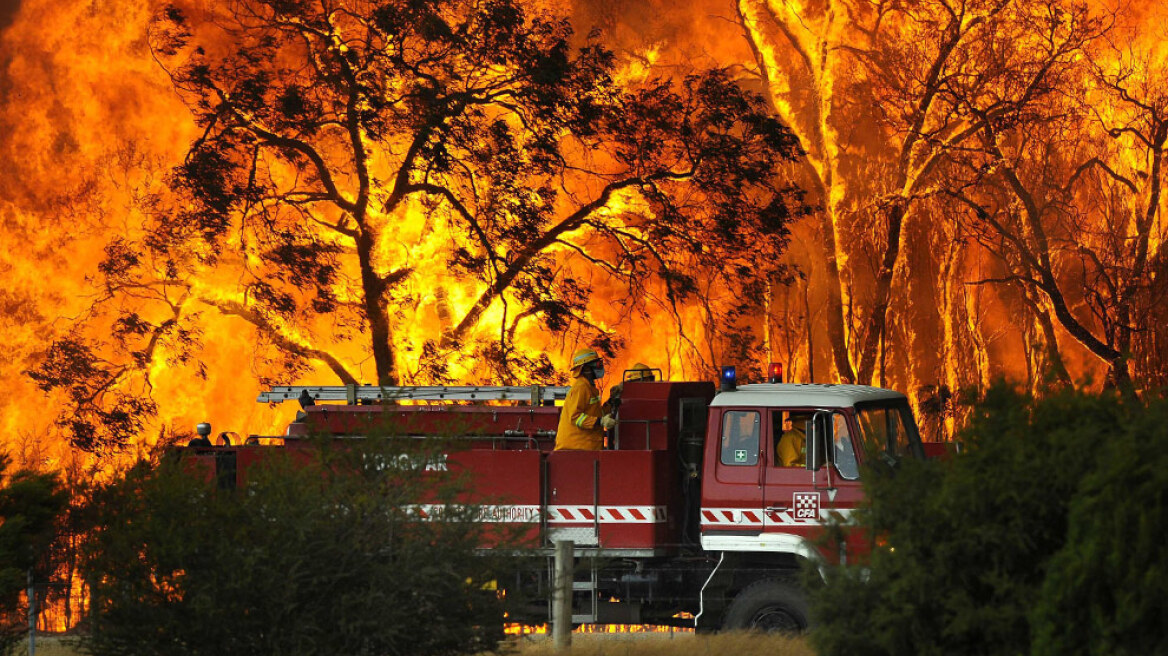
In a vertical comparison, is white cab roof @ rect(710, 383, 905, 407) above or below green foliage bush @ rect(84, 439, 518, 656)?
above

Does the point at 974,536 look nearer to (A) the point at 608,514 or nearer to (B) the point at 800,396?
(B) the point at 800,396

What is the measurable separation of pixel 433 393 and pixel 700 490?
2.84 meters

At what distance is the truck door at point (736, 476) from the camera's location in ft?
37.1

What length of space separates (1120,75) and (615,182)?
8727 mm

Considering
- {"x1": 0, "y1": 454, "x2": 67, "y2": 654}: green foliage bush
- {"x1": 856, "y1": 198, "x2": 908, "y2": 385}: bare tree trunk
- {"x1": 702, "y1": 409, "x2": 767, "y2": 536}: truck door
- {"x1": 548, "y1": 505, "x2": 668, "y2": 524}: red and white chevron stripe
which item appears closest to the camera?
{"x1": 0, "y1": 454, "x2": 67, "y2": 654}: green foliage bush

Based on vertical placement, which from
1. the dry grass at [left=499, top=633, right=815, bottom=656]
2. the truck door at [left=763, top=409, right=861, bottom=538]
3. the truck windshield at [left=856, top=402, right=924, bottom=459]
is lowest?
the dry grass at [left=499, top=633, right=815, bottom=656]

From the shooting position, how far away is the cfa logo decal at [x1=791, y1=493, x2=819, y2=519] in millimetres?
11164

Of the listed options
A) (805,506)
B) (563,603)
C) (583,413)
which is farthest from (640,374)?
(563,603)

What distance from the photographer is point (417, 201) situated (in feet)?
75.9

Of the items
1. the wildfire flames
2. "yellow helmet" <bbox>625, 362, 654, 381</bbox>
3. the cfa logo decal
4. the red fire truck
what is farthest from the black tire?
the wildfire flames

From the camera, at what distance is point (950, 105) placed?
25.5 m

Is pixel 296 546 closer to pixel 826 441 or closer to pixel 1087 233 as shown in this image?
pixel 826 441

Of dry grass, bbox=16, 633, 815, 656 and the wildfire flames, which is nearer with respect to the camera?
dry grass, bbox=16, 633, 815, 656

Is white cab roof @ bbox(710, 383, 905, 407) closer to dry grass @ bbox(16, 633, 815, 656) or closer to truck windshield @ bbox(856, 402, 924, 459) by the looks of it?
truck windshield @ bbox(856, 402, 924, 459)
